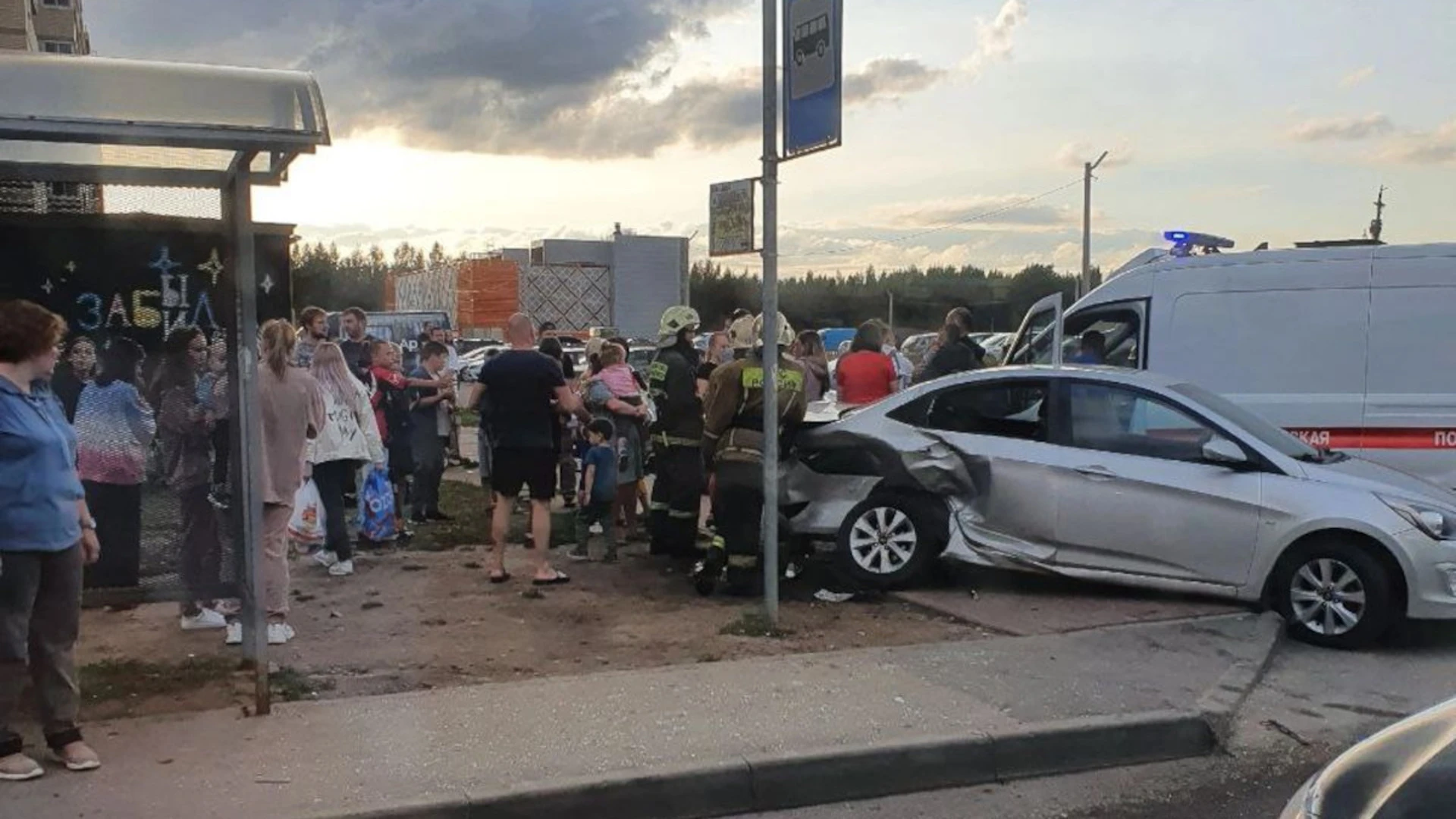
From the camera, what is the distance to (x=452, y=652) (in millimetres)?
6980

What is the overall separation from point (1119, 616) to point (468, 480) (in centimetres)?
892

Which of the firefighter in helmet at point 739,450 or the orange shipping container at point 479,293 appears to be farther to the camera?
the orange shipping container at point 479,293

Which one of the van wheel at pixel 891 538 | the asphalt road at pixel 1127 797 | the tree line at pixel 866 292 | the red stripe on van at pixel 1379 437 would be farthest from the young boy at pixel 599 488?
the tree line at pixel 866 292

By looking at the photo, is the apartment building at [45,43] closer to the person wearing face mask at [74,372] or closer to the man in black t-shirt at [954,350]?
the person wearing face mask at [74,372]

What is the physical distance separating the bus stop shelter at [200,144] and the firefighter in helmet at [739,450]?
9.76ft

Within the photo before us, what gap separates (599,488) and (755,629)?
8.71 feet

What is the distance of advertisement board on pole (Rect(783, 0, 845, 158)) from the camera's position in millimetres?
6816

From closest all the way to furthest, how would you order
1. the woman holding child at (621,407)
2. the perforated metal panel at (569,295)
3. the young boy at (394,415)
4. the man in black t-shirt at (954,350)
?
the woman holding child at (621,407)
the young boy at (394,415)
the man in black t-shirt at (954,350)
the perforated metal panel at (569,295)

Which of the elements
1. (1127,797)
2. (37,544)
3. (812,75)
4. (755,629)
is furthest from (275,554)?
(1127,797)

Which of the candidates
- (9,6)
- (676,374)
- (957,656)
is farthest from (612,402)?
(9,6)

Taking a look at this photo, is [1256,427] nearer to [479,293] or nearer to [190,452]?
[190,452]

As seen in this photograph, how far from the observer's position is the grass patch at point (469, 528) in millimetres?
10406

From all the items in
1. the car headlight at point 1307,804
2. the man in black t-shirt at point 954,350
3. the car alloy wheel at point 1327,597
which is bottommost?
the car alloy wheel at point 1327,597

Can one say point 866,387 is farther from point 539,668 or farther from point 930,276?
point 930,276
